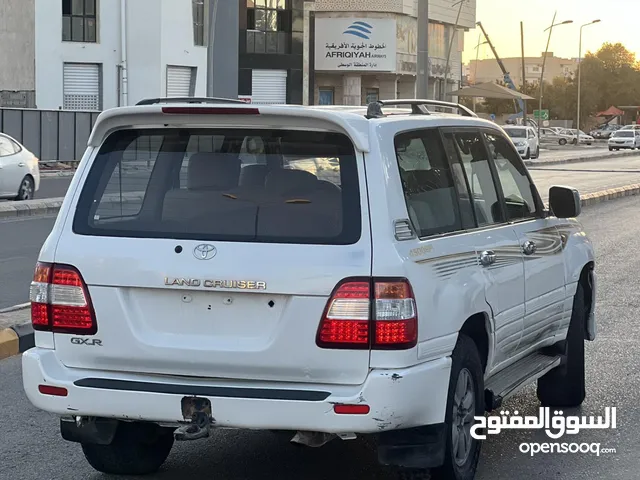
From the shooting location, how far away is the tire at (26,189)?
80.3 feet

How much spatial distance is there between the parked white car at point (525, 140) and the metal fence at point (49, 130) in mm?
20034

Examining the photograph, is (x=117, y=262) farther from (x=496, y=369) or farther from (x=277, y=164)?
(x=496, y=369)

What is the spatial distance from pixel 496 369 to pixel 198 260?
1.82m

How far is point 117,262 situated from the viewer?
4.94 meters

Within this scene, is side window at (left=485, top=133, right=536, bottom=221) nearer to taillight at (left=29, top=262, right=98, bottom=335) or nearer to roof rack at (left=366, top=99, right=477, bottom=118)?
roof rack at (left=366, top=99, right=477, bottom=118)

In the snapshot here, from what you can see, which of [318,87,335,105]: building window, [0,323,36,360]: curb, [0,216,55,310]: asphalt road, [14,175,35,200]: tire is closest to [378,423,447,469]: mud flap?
[0,323,36,360]: curb

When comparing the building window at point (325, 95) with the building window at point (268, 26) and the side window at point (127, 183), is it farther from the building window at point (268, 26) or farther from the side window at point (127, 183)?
the side window at point (127, 183)

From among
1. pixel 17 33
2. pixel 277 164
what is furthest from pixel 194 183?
pixel 17 33

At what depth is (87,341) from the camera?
16.3 ft

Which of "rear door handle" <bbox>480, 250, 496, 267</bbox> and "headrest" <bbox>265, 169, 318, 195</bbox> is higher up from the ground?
"headrest" <bbox>265, 169, 318, 195</bbox>

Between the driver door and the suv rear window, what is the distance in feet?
5.26

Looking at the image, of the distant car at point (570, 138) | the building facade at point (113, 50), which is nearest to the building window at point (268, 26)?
the building facade at point (113, 50)

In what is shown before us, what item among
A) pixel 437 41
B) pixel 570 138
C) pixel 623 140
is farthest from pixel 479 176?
pixel 570 138

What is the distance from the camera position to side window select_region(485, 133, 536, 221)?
637 cm
